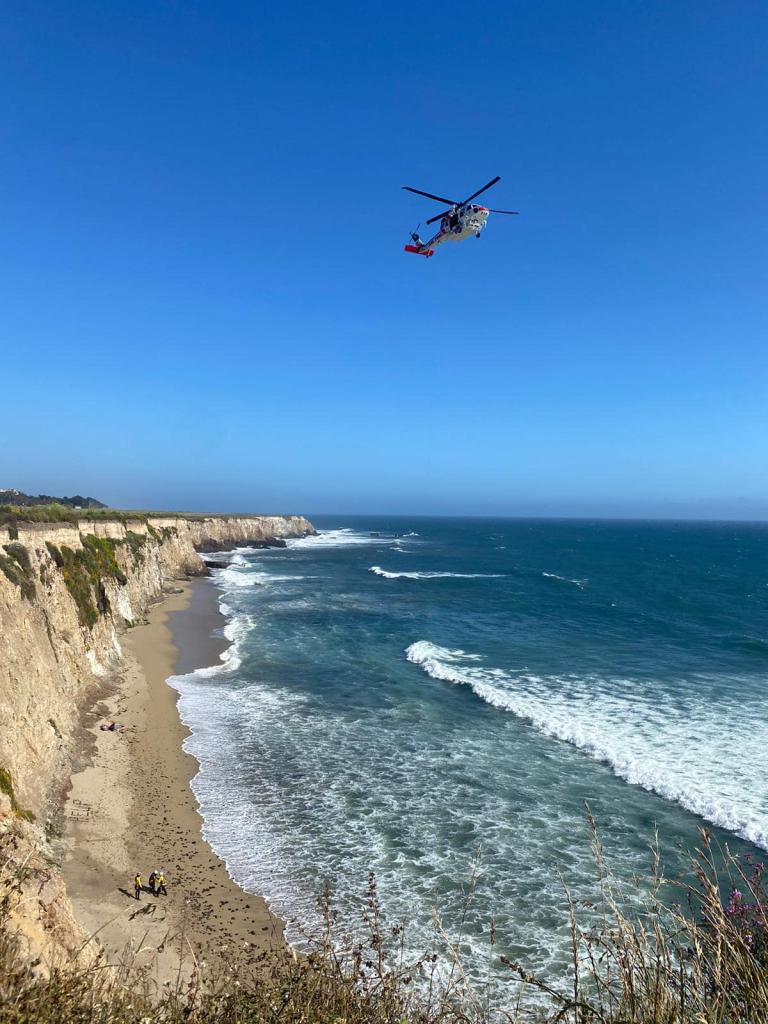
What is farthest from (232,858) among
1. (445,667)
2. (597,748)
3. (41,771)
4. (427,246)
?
(427,246)

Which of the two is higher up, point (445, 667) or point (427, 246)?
point (427, 246)

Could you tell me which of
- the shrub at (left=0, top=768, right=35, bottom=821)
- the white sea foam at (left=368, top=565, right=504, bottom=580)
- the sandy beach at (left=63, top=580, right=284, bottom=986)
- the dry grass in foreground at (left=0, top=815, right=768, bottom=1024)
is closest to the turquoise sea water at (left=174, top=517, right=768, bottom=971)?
the sandy beach at (left=63, top=580, right=284, bottom=986)

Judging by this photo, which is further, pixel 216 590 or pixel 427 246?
pixel 216 590

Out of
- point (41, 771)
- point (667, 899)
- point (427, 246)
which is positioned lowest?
point (667, 899)

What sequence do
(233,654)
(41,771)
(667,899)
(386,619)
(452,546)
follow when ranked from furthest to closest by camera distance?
(452,546), (386,619), (233,654), (41,771), (667,899)

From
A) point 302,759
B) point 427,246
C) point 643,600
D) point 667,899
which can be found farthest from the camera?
point 643,600

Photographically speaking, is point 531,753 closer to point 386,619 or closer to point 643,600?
point 386,619

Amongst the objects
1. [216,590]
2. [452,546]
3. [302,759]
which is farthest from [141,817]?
[452,546]

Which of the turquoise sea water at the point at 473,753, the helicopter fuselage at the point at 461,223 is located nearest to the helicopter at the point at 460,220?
the helicopter fuselage at the point at 461,223

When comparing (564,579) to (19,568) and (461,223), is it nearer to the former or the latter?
(461,223)
